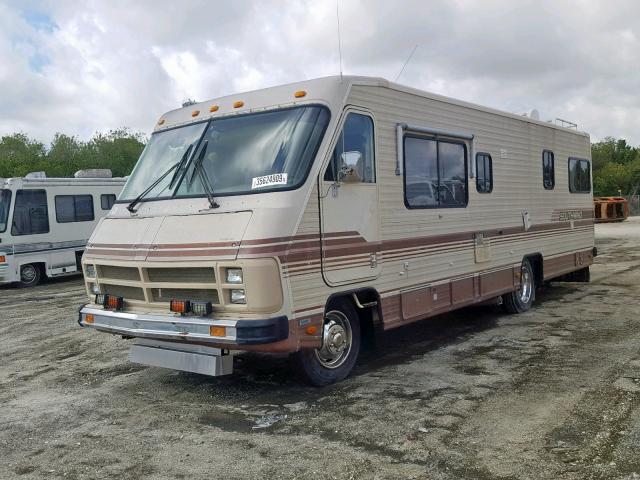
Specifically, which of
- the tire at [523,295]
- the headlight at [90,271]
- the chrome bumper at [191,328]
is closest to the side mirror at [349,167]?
the chrome bumper at [191,328]

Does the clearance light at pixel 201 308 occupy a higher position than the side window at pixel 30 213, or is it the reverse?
the side window at pixel 30 213

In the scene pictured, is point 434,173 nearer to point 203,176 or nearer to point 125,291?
point 203,176

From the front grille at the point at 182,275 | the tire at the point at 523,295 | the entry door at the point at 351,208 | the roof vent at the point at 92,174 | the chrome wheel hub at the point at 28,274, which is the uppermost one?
the roof vent at the point at 92,174

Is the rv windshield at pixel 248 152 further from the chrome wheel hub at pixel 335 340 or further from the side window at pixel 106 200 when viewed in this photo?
the side window at pixel 106 200

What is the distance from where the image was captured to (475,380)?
20.5 ft

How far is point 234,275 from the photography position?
17.4ft

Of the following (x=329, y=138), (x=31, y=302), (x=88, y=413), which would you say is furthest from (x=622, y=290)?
(x=31, y=302)

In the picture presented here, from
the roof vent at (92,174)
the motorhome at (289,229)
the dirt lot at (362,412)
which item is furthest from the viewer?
the roof vent at (92,174)

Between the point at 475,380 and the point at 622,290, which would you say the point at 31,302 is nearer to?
the point at 475,380

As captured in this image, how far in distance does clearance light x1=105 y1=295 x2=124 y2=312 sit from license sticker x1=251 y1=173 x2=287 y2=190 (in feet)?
5.59

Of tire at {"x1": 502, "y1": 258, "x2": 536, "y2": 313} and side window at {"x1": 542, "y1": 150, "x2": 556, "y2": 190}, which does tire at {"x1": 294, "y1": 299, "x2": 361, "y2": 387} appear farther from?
side window at {"x1": 542, "y1": 150, "x2": 556, "y2": 190}

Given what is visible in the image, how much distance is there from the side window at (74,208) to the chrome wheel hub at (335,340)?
42.0ft

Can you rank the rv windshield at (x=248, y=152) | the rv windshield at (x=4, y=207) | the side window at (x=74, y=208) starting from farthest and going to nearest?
the side window at (x=74, y=208)
the rv windshield at (x=4, y=207)
the rv windshield at (x=248, y=152)

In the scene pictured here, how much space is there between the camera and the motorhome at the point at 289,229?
17.8 ft
